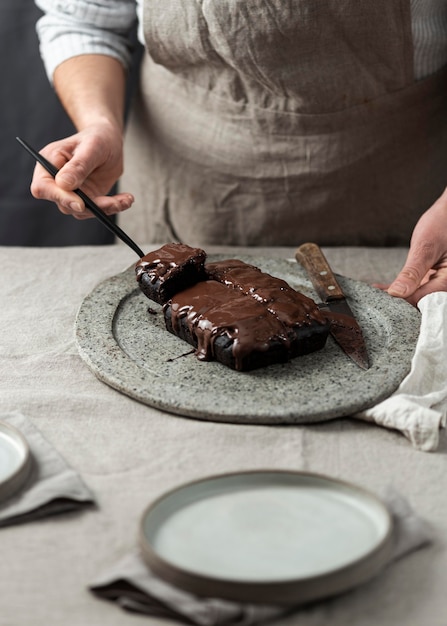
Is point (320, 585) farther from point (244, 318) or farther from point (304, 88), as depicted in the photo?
point (304, 88)

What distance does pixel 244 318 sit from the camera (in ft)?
4.14

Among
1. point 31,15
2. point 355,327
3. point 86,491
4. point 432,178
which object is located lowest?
point 432,178

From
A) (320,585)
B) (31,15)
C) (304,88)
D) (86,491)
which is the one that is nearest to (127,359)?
(86,491)

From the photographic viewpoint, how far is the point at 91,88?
79.0 inches

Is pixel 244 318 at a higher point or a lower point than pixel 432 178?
higher

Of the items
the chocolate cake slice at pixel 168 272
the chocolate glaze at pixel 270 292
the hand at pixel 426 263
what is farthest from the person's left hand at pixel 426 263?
the chocolate cake slice at pixel 168 272

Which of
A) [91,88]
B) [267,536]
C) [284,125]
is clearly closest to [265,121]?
[284,125]

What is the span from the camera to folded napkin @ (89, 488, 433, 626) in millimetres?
777

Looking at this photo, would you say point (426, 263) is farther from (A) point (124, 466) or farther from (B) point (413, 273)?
(A) point (124, 466)

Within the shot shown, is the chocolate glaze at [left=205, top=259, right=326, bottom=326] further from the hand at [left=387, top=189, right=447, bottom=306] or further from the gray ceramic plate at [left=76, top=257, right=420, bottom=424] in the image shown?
the hand at [left=387, top=189, right=447, bottom=306]

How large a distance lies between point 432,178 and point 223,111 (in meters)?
0.55

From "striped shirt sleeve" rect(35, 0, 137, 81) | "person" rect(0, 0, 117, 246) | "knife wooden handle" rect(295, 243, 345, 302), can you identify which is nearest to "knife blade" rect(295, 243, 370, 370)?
"knife wooden handle" rect(295, 243, 345, 302)

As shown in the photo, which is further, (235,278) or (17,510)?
(235,278)

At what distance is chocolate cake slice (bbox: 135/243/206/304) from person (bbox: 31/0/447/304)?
0.78 ft
